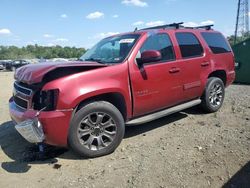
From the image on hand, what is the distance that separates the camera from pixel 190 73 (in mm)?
6066

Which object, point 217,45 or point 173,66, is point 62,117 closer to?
Result: point 173,66

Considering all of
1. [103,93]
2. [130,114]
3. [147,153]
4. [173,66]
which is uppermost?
[173,66]

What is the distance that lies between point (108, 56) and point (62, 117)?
1.72m

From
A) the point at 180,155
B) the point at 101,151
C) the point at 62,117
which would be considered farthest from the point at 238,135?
the point at 62,117

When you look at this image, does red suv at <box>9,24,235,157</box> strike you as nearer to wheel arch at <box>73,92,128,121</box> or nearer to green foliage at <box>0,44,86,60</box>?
wheel arch at <box>73,92,128,121</box>

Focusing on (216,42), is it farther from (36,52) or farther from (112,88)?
(36,52)

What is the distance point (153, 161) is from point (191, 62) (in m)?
2.48

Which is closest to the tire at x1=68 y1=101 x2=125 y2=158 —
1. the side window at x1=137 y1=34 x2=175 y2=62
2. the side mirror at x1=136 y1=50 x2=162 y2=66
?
the side mirror at x1=136 y1=50 x2=162 y2=66

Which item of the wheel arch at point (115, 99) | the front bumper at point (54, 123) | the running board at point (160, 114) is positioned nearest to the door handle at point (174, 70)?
the running board at point (160, 114)

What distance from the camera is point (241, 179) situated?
12.3 feet

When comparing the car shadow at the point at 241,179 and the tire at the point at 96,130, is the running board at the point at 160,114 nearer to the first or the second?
the tire at the point at 96,130

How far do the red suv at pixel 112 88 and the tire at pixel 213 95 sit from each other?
0.9 inches

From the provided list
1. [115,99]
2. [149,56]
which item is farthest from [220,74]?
[115,99]

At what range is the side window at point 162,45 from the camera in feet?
17.8
